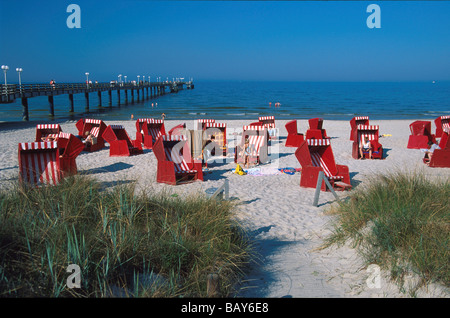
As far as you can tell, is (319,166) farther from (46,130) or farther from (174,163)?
(46,130)

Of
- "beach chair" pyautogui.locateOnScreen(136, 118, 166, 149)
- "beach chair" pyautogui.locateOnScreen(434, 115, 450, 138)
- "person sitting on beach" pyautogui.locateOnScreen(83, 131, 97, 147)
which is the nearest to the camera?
"person sitting on beach" pyautogui.locateOnScreen(83, 131, 97, 147)

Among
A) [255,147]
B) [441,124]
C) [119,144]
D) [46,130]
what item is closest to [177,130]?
[119,144]

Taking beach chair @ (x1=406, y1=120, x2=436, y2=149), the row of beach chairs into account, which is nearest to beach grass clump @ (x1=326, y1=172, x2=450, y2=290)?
the row of beach chairs

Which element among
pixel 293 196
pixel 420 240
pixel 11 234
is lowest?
pixel 293 196

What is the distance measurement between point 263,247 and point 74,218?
2507 millimetres

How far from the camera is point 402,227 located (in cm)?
422

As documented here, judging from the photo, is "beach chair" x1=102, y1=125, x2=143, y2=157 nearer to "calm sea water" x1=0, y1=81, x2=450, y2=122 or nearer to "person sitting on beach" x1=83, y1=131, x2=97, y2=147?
"person sitting on beach" x1=83, y1=131, x2=97, y2=147

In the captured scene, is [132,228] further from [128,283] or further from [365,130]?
[365,130]

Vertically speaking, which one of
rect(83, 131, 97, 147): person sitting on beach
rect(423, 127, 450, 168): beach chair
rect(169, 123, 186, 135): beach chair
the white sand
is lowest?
the white sand

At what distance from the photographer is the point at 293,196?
8078mm

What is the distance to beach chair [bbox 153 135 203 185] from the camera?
9.07 m

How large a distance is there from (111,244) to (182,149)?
6.40m

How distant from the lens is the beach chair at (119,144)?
12695mm
